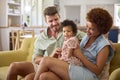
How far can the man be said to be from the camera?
2062 millimetres

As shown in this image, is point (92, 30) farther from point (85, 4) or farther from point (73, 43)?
point (85, 4)

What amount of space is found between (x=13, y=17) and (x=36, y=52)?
616 centimetres

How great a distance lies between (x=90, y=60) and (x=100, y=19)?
320mm

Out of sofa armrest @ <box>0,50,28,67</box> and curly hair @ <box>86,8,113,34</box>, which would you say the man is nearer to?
curly hair @ <box>86,8,113,34</box>

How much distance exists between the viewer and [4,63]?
2.67 metres

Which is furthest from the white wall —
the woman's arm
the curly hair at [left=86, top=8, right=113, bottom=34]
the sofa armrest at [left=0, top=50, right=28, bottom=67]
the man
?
the woman's arm

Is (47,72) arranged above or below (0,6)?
below

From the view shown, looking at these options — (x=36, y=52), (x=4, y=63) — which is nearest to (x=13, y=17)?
(x=4, y=63)

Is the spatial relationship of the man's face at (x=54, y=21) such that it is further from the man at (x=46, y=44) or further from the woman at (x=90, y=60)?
the woman at (x=90, y=60)

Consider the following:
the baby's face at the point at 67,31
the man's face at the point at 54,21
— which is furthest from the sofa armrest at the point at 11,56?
the baby's face at the point at 67,31

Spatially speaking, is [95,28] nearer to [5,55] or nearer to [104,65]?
[104,65]

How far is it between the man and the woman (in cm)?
38

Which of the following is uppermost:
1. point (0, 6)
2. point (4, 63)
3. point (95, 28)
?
point (0, 6)

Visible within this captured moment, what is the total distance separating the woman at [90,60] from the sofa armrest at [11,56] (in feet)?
3.48
